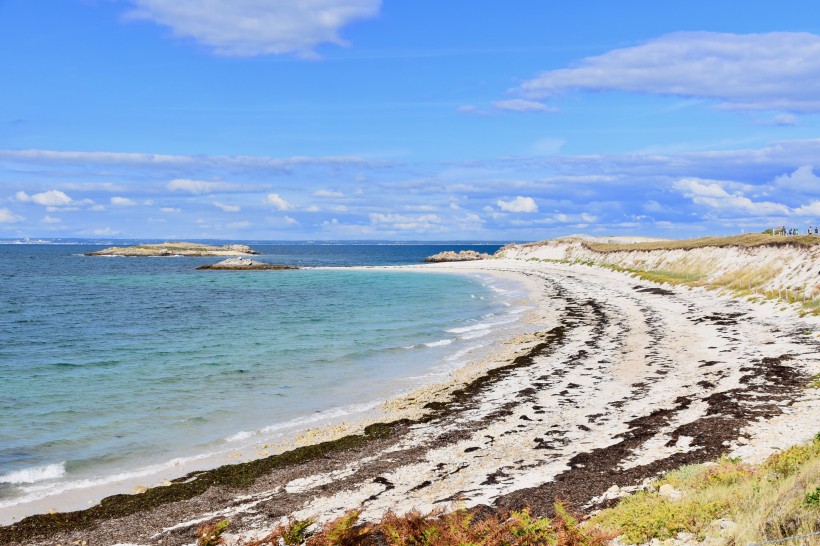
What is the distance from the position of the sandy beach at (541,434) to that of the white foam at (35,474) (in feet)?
10.4

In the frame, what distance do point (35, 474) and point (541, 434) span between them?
1278cm

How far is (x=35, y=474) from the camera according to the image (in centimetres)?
1427

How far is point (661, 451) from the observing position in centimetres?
1264

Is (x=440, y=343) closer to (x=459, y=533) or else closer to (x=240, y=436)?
(x=240, y=436)

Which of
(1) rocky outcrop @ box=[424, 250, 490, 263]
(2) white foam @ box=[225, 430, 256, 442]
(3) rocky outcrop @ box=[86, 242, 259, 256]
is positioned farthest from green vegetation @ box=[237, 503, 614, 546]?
(3) rocky outcrop @ box=[86, 242, 259, 256]

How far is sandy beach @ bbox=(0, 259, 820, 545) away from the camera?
11.2 metres

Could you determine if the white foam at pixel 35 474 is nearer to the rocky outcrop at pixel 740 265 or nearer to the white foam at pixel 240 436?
the white foam at pixel 240 436

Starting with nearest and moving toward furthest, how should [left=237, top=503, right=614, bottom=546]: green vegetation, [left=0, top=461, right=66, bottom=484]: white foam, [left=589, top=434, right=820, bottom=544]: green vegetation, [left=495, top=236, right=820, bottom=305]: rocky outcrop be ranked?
[left=589, top=434, right=820, bottom=544]: green vegetation, [left=237, top=503, right=614, bottom=546]: green vegetation, [left=0, top=461, right=66, bottom=484]: white foam, [left=495, top=236, right=820, bottom=305]: rocky outcrop

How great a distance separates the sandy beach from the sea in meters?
2.48

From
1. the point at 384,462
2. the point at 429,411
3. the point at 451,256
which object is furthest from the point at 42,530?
the point at 451,256

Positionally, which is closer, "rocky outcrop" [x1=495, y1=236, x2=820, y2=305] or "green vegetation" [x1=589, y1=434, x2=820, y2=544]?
"green vegetation" [x1=589, y1=434, x2=820, y2=544]

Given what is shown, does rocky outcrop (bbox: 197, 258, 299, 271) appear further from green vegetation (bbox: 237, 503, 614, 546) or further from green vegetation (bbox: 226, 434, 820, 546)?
green vegetation (bbox: 226, 434, 820, 546)

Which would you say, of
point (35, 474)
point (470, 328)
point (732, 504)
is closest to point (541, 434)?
point (732, 504)

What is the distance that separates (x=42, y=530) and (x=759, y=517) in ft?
40.7
